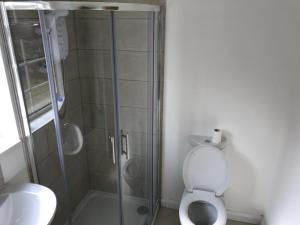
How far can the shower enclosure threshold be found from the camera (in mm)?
2139

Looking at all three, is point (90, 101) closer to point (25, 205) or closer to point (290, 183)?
point (25, 205)

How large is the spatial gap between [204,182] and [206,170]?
12 cm

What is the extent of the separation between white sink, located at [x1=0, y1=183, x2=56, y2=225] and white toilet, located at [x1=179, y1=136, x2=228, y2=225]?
1.11m

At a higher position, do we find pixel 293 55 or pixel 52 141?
pixel 293 55

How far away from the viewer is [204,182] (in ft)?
6.99

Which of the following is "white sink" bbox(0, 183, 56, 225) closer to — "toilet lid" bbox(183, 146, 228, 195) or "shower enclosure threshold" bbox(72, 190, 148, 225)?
"shower enclosure threshold" bbox(72, 190, 148, 225)

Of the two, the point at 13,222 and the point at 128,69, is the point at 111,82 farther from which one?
the point at 13,222

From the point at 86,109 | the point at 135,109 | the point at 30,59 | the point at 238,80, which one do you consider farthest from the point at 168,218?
the point at 30,59

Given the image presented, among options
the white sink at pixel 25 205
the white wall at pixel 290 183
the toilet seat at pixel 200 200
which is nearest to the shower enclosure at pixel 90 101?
the white sink at pixel 25 205

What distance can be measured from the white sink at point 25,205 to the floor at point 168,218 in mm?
1359

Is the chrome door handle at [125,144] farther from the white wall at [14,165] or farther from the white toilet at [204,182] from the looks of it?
the white wall at [14,165]

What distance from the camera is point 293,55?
182cm

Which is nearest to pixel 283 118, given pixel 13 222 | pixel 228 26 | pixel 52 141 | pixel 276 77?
pixel 276 77

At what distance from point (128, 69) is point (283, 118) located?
4.26 ft
